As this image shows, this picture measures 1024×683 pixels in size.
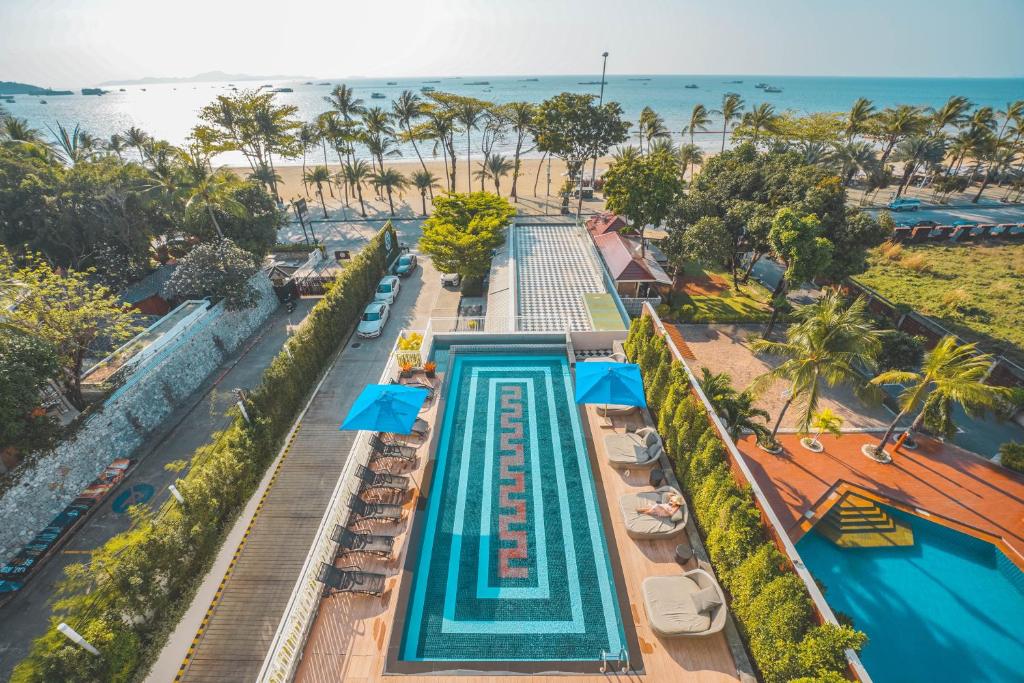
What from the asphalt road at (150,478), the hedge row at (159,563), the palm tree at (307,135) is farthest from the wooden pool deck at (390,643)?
the palm tree at (307,135)

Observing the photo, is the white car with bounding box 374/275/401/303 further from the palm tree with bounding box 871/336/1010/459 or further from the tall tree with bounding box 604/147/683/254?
the palm tree with bounding box 871/336/1010/459

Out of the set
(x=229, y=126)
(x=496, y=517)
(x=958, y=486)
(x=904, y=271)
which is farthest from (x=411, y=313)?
(x=904, y=271)

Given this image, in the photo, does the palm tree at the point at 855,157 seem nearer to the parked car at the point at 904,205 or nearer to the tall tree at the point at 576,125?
the parked car at the point at 904,205

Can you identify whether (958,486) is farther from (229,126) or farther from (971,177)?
(971,177)

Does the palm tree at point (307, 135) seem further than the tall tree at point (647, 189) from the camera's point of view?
Yes

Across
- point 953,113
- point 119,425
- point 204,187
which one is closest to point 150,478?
point 119,425

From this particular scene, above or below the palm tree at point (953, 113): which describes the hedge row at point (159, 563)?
below
